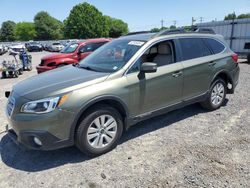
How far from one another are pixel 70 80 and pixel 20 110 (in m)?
0.79

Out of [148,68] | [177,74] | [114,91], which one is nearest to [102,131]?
[114,91]

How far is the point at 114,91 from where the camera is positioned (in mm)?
3295

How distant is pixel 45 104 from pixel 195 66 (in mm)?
2819

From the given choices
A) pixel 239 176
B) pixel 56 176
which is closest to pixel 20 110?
pixel 56 176

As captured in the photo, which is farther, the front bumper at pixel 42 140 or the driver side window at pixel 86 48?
the driver side window at pixel 86 48

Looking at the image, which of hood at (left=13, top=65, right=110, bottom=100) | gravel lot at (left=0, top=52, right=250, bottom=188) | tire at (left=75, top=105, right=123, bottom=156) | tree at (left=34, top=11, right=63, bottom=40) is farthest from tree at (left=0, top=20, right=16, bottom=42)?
tire at (left=75, top=105, right=123, bottom=156)

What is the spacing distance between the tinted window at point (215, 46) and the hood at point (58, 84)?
2.66 metres

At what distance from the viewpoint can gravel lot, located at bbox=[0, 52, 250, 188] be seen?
112 inches

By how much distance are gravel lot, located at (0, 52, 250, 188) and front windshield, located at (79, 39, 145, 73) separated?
129 centimetres

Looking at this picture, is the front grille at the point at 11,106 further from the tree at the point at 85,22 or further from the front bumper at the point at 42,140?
the tree at the point at 85,22

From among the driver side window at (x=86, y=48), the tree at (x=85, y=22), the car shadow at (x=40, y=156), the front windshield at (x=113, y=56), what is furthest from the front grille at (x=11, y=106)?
the tree at (x=85, y=22)

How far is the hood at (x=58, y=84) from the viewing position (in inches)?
119

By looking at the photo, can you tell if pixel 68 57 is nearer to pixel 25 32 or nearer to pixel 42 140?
pixel 42 140

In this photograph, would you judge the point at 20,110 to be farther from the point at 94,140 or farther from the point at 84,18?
the point at 84,18
